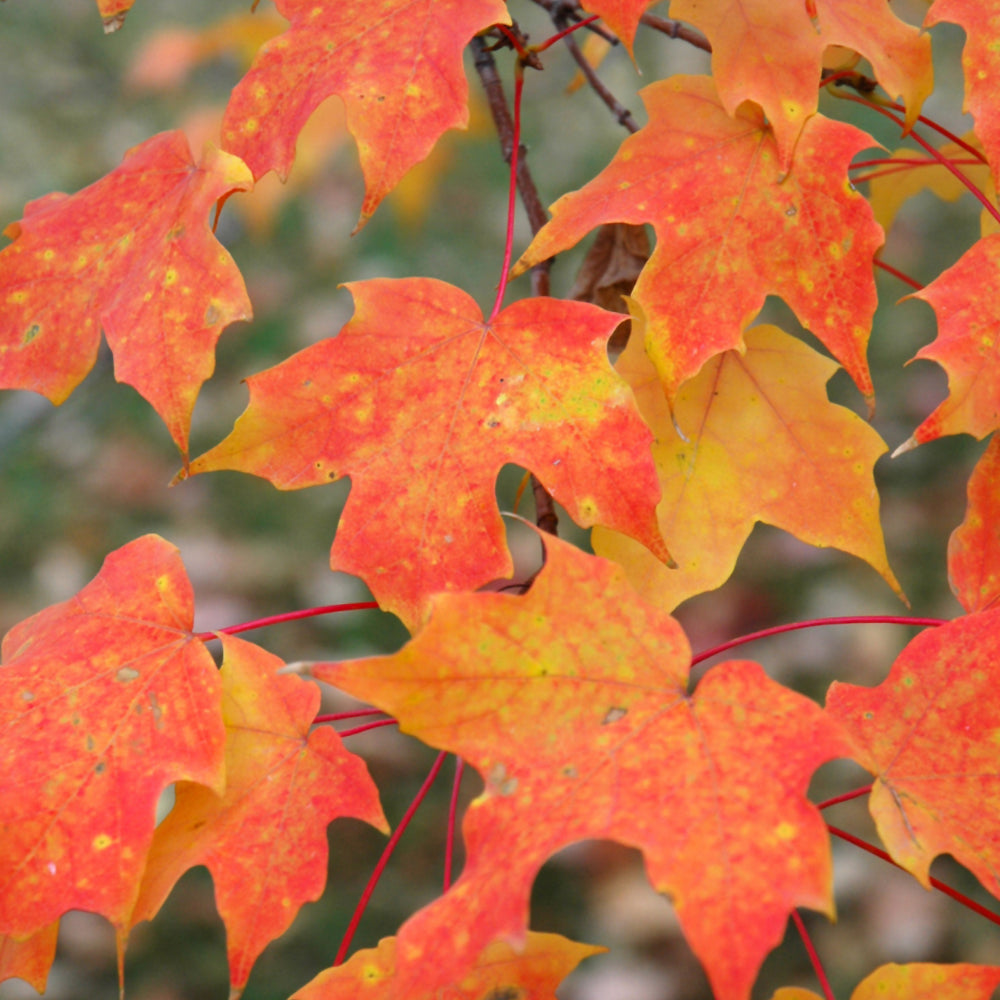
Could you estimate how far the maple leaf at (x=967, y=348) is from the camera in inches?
21.4

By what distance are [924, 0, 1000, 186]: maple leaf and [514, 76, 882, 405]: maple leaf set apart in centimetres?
6

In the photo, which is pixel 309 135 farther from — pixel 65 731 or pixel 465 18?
pixel 65 731

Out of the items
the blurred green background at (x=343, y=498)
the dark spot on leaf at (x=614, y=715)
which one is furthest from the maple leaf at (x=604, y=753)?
the blurred green background at (x=343, y=498)

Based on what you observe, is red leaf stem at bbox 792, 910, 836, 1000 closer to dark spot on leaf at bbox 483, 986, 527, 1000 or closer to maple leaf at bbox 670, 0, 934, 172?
dark spot on leaf at bbox 483, 986, 527, 1000

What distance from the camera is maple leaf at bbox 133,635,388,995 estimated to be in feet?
1.77

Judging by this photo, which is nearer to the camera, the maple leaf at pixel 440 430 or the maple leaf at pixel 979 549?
the maple leaf at pixel 440 430

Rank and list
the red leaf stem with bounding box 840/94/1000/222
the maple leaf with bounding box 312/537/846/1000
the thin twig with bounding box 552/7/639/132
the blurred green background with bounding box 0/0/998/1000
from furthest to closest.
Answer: the blurred green background with bounding box 0/0/998/1000 → the thin twig with bounding box 552/7/639/132 → the red leaf stem with bounding box 840/94/1000/222 → the maple leaf with bounding box 312/537/846/1000

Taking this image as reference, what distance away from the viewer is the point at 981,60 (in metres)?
0.56

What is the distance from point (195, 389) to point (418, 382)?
12cm

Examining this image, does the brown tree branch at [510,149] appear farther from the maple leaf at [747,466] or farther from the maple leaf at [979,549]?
the maple leaf at [979,549]

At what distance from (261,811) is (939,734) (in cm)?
37

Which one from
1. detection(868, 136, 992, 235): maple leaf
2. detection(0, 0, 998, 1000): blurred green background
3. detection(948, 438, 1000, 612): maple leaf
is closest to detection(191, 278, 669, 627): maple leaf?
detection(948, 438, 1000, 612): maple leaf

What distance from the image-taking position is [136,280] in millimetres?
613

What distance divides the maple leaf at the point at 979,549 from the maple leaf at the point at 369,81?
395 mm
